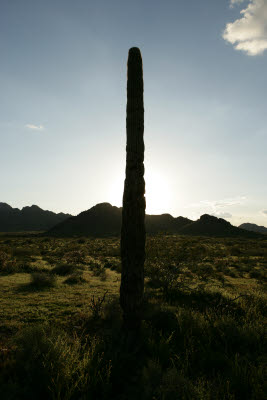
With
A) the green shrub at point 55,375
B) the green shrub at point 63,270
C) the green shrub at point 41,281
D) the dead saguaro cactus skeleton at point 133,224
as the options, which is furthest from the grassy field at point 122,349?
the green shrub at point 63,270

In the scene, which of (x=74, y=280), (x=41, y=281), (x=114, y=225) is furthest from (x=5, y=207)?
(x=41, y=281)

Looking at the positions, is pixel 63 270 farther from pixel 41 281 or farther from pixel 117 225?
pixel 117 225

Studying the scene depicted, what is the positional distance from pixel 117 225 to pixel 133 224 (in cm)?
8693

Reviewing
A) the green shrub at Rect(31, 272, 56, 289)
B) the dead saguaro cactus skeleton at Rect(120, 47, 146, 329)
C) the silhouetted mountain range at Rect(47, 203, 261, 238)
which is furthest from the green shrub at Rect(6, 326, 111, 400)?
the silhouetted mountain range at Rect(47, 203, 261, 238)

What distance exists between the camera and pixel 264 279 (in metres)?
17.3

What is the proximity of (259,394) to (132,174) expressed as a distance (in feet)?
18.0

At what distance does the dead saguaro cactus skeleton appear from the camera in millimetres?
6711

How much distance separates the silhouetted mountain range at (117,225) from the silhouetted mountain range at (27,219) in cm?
4496

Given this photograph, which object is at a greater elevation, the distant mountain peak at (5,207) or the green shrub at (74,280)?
the distant mountain peak at (5,207)

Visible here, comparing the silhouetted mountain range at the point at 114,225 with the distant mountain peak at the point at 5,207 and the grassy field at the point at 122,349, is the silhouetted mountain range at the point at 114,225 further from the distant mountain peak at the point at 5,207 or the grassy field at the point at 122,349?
the grassy field at the point at 122,349

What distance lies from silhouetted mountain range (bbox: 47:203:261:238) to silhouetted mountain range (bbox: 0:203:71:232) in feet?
148

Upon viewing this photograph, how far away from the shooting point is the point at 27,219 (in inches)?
5807

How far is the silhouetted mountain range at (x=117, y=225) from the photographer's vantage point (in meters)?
80.6

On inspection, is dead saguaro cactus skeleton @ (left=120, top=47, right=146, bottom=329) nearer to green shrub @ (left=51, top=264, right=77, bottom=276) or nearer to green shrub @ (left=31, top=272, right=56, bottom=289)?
green shrub @ (left=31, top=272, right=56, bottom=289)
